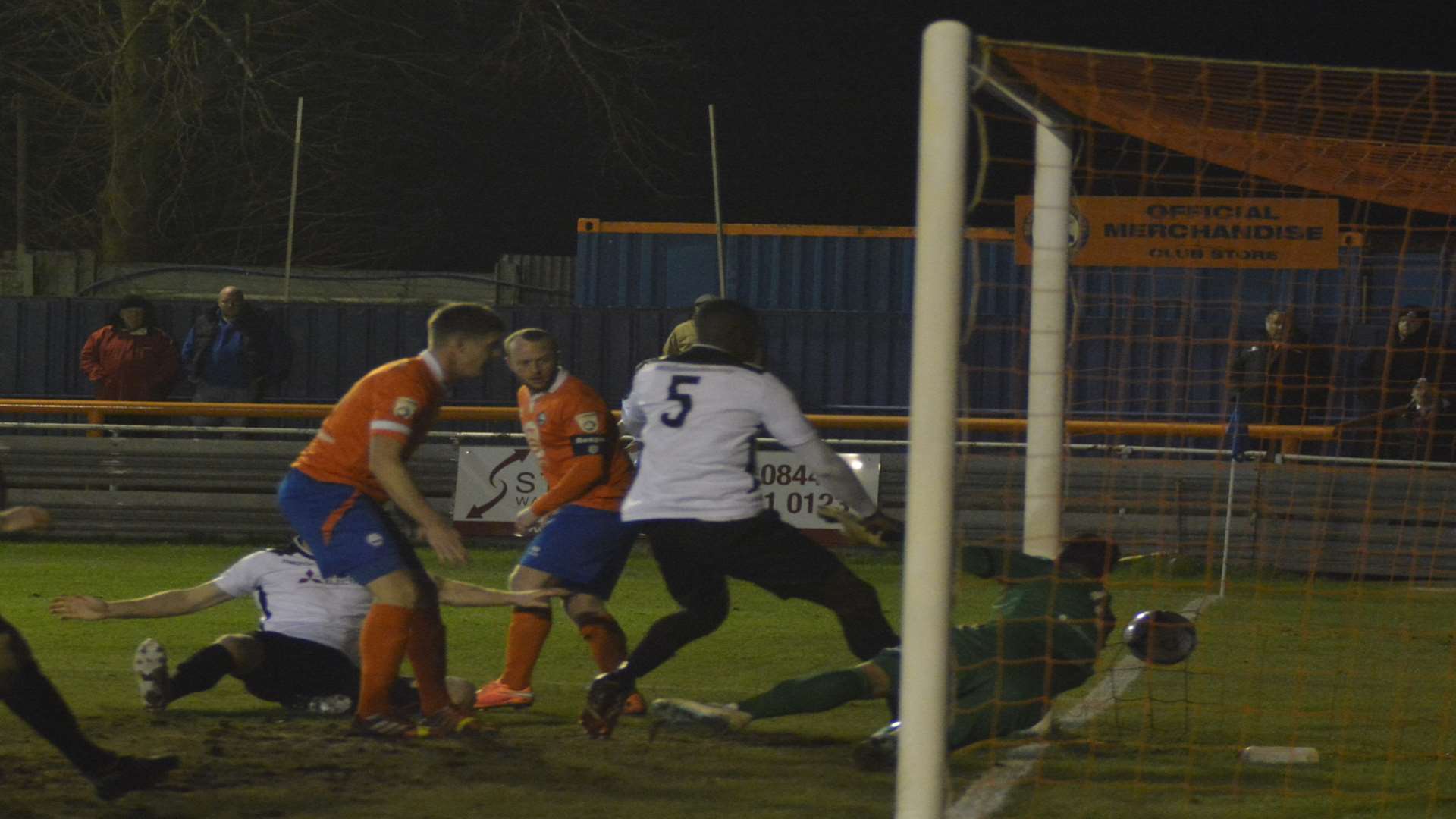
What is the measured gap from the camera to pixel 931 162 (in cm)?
517

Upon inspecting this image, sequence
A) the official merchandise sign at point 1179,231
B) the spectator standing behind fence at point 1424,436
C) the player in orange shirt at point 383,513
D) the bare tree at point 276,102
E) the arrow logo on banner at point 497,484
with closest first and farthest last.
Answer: the player in orange shirt at point 383,513 → the official merchandise sign at point 1179,231 → the spectator standing behind fence at point 1424,436 → the arrow logo on banner at point 497,484 → the bare tree at point 276,102

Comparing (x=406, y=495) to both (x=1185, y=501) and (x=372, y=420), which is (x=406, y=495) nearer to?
(x=372, y=420)

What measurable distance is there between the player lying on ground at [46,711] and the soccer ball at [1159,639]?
3462mm

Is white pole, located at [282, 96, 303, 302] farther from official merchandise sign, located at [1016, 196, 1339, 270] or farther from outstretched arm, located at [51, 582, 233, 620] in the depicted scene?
outstretched arm, located at [51, 582, 233, 620]

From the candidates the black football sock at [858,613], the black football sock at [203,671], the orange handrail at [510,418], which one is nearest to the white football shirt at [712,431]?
the black football sock at [858,613]

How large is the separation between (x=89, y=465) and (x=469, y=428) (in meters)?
5.45

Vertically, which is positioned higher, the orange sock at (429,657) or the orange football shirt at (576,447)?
the orange football shirt at (576,447)

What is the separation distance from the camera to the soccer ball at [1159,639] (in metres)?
6.54

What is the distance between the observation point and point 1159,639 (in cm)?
657

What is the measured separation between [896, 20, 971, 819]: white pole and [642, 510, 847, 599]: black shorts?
4.53ft

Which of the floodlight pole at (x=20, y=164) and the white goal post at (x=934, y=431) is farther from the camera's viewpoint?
the floodlight pole at (x=20, y=164)

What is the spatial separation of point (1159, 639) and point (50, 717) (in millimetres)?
3800

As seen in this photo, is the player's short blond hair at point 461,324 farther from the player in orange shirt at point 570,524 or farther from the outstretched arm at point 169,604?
the outstretched arm at point 169,604

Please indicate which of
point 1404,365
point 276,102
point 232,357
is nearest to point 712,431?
point 1404,365
